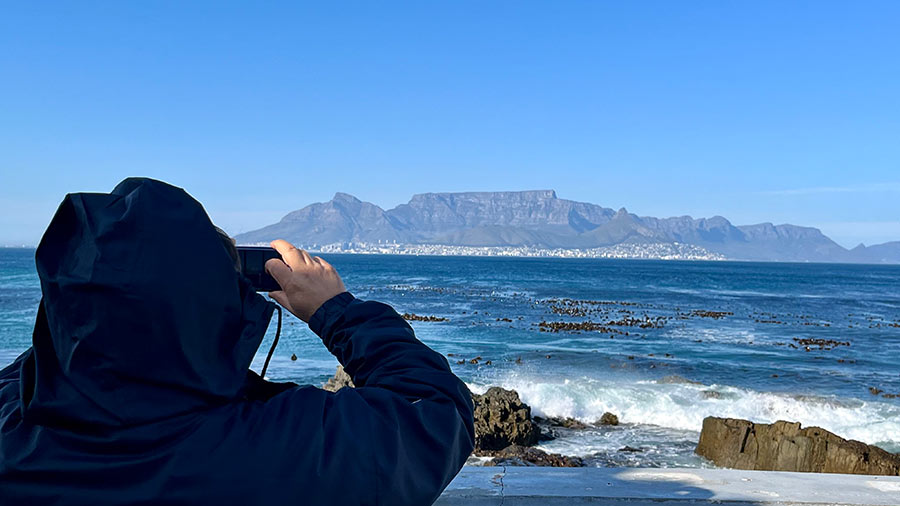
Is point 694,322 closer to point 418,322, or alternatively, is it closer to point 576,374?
point 418,322

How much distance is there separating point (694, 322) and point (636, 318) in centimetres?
277

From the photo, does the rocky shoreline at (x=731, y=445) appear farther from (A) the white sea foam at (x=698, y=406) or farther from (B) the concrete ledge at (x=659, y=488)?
(B) the concrete ledge at (x=659, y=488)

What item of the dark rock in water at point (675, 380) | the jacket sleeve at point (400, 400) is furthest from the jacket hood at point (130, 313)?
the dark rock in water at point (675, 380)

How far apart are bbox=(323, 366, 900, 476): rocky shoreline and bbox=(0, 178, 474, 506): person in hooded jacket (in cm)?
552

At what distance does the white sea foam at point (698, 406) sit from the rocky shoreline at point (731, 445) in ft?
4.52

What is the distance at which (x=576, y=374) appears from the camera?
19.2 metres

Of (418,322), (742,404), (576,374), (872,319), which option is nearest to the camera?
(742,404)

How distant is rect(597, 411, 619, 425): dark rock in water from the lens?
12.9 m

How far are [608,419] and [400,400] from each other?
1261 centimetres

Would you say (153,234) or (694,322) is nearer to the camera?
(153,234)

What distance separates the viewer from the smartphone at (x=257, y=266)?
3.93 feet

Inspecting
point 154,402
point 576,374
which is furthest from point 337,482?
point 576,374

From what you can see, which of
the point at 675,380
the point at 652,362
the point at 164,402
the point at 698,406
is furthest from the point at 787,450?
the point at 652,362

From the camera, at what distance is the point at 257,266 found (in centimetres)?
121
